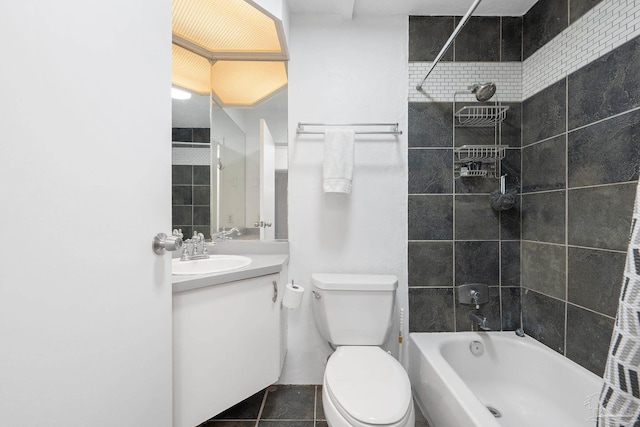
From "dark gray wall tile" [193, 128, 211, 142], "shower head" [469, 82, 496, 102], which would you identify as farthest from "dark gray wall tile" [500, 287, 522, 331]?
"dark gray wall tile" [193, 128, 211, 142]

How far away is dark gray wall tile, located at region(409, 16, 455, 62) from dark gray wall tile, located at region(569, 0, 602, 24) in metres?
0.54

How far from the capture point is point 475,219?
157cm

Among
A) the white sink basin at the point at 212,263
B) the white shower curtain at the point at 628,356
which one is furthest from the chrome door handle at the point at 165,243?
the white shower curtain at the point at 628,356

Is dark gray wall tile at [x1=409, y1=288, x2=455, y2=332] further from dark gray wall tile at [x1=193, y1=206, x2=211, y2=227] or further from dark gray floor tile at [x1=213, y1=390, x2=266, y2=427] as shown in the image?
dark gray wall tile at [x1=193, y1=206, x2=211, y2=227]

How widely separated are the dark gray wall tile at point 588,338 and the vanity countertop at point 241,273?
4.80ft

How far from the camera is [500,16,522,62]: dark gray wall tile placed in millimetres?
1569

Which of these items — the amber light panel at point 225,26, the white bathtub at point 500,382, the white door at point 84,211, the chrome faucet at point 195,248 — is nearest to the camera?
the white door at point 84,211

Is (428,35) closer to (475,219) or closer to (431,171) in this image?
(431,171)

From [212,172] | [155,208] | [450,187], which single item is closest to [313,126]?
[212,172]

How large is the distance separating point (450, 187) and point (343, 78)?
3.11ft

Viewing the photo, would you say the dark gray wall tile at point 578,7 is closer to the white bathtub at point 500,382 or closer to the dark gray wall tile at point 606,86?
the dark gray wall tile at point 606,86

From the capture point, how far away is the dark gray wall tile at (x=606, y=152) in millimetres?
1018

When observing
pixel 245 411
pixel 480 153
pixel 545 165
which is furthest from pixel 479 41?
pixel 245 411

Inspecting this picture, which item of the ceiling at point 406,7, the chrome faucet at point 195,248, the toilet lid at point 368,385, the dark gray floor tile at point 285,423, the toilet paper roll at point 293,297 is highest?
the ceiling at point 406,7
